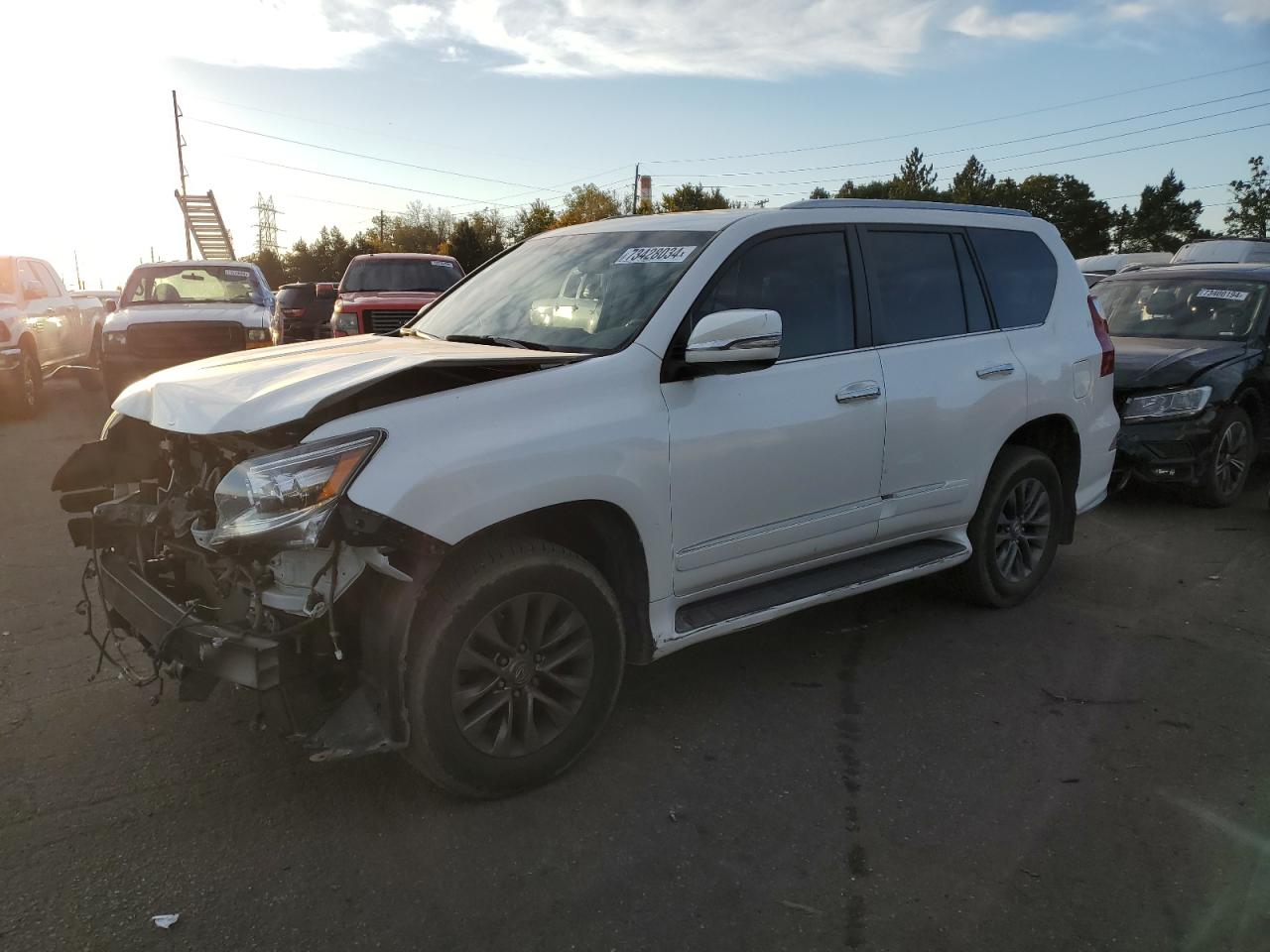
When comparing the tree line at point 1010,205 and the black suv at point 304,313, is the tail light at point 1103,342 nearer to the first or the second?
the black suv at point 304,313

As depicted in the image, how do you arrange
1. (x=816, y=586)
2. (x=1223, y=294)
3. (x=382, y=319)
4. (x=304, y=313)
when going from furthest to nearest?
(x=304, y=313) < (x=382, y=319) < (x=1223, y=294) < (x=816, y=586)

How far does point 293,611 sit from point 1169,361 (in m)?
6.95

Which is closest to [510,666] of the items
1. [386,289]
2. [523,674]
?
[523,674]

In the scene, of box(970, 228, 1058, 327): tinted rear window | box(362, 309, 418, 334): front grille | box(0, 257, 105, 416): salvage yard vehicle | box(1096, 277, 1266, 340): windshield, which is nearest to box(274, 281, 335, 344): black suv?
box(0, 257, 105, 416): salvage yard vehicle

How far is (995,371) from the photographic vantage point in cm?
453

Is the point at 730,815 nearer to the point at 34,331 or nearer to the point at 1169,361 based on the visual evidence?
the point at 1169,361

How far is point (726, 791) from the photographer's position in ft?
10.6

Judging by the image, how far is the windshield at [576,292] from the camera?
11.8 ft

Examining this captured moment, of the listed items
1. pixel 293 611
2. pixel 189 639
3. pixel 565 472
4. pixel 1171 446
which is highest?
pixel 565 472

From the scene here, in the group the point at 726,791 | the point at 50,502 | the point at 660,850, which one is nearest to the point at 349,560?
the point at 660,850

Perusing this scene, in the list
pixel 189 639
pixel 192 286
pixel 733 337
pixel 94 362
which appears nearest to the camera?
pixel 189 639

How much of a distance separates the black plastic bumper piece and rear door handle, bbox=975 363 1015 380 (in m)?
3.33

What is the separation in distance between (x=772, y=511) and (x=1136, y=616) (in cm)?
251

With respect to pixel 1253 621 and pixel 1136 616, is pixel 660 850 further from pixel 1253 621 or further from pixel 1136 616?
pixel 1253 621
